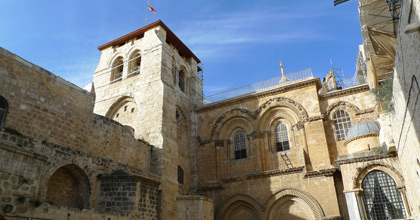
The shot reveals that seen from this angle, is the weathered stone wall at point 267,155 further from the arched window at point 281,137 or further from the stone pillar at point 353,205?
the stone pillar at point 353,205

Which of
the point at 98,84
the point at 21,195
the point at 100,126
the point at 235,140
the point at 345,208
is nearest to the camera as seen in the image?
the point at 21,195

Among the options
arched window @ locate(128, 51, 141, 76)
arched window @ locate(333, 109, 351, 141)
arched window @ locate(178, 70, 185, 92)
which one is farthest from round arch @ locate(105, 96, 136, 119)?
arched window @ locate(333, 109, 351, 141)

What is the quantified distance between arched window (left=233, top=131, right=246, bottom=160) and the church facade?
0.06 meters

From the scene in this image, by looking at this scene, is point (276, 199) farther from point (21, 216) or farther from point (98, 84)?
point (98, 84)

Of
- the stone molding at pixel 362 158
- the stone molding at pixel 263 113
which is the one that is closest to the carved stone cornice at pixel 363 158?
the stone molding at pixel 362 158

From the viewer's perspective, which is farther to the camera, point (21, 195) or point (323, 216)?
point (323, 216)

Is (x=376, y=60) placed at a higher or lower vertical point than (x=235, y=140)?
higher

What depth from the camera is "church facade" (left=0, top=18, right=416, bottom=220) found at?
1017 centimetres

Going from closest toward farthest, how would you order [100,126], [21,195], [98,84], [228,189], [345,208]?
[21,195] → [100,126] → [345,208] → [228,189] → [98,84]

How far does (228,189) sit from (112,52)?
1178cm

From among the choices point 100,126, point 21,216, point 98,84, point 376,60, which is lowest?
point 21,216

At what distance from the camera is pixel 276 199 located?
15.3m

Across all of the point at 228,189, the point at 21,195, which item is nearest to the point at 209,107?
the point at 228,189

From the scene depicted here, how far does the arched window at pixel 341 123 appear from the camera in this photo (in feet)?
51.1
